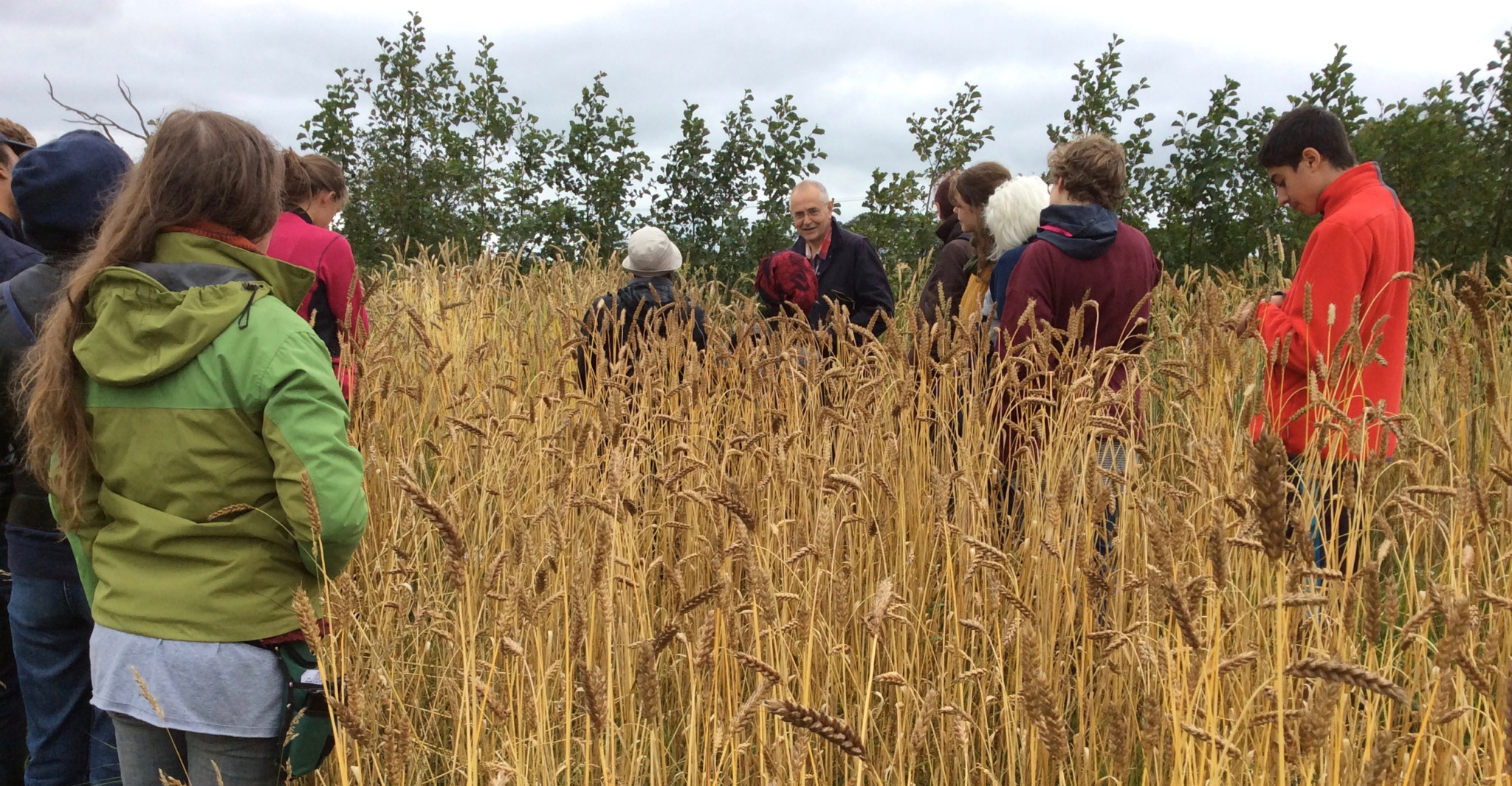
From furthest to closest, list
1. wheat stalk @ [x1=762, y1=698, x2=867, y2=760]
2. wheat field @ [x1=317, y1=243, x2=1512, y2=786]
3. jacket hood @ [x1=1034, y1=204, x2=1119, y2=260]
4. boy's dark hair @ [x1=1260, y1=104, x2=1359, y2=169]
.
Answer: jacket hood @ [x1=1034, y1=204, x2=1119, y2=260] → boy's dark hair @ [x1=1260, y1=104, x2=1359, y2=169] → wheat field @ [x1=317, y1=243, x2=1512, y2=786] → wheat stalk @ [x1=762, y1=698, x2=867, y2=760]

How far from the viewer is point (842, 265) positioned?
468 centimetres

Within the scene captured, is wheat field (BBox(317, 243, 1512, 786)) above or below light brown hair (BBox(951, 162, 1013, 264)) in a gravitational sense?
below

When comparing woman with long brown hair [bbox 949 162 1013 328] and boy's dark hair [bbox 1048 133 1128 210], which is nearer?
boy's dark hair [bbox 1048 133 1128 210]

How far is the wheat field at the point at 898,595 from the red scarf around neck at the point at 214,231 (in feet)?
1.62

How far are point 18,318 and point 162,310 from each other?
0.66 metres

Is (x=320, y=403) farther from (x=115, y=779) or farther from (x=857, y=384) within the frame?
(x=857, y=384)

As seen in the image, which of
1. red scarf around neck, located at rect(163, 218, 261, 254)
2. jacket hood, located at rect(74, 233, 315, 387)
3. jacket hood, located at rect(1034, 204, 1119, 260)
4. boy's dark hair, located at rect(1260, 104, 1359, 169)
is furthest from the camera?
jacket hood, located at rect(1034, 204, 1119, 260)

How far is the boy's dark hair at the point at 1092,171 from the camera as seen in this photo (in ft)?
10.0

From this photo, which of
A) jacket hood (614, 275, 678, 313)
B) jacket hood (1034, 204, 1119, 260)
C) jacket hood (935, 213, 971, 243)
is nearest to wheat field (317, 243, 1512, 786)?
jacket hood (1034, 204, 1119, 260)

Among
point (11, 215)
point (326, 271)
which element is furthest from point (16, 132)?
point (326, 271)

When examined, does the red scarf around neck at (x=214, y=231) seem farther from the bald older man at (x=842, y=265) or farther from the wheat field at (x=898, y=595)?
the bald older man at (x=842, y=265)

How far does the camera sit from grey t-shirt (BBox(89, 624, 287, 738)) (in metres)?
1.58

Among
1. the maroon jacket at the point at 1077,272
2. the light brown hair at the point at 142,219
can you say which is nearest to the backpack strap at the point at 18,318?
the light brown hair at the point at 142,219

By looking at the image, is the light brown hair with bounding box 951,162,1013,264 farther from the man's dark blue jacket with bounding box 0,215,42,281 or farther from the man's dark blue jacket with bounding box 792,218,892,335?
the man's dark blue jacket with bounding box 0,215,42,281
